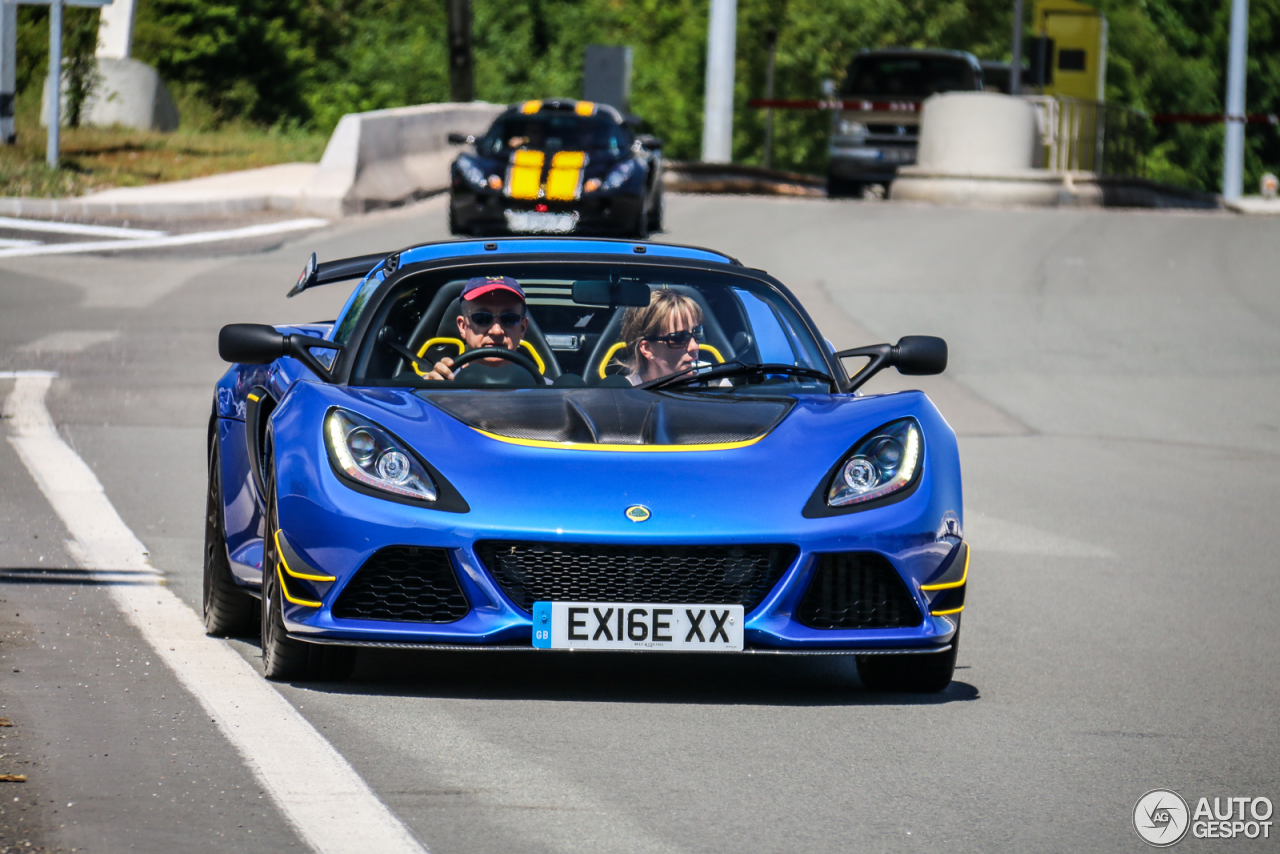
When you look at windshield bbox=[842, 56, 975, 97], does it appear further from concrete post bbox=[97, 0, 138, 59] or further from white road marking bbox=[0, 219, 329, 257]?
concrete post bbox=[97, 0, 138, 59]

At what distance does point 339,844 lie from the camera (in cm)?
441

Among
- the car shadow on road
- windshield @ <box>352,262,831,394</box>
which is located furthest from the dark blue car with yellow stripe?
the car shadow on road

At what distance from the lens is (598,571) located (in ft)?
18.8

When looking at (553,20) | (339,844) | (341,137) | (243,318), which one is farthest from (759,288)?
(553,20)

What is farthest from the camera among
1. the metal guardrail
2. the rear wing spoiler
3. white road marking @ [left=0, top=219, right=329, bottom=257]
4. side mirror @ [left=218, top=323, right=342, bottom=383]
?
the metal guardrail

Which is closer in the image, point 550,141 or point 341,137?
point 550,141

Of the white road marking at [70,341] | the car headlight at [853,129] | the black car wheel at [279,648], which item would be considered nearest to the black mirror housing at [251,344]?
the black car wheel at [279,648]

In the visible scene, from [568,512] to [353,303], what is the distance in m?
1.90

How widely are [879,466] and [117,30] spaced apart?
110ft

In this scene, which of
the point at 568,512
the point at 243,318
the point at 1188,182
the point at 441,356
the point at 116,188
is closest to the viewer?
the point at 568,512

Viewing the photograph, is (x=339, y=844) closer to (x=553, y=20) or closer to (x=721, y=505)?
(x=721, y=505)

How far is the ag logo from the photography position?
4711mm

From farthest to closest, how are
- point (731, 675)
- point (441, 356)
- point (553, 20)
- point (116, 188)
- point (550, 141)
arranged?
point (553, 20)
point (116, 188)
point (550, 141)
point (441, 356)
point (731, 675)

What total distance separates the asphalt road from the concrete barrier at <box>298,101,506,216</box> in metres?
10.2
